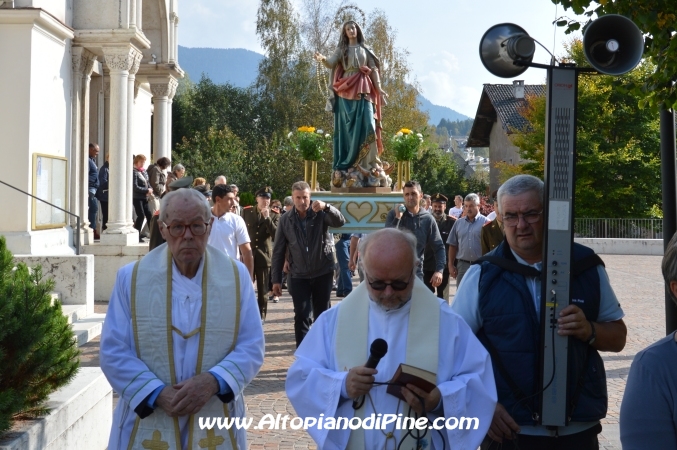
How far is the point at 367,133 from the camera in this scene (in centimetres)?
1489

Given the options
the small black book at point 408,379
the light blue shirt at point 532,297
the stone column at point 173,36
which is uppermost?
the stone column at point 173,36

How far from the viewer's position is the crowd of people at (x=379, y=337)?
362 cm

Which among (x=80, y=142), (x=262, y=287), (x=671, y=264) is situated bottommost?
(x=262, y=287)

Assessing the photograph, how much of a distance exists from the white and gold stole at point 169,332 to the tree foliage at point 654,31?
3.57 metres

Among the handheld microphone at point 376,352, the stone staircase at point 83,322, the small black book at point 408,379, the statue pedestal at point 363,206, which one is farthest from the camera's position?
the statue pedestal at point 363,206

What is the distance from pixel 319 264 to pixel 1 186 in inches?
272

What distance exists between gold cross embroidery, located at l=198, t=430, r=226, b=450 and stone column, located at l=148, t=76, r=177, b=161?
1946cm

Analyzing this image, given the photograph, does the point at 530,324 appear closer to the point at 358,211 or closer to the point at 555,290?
the point at 555,290

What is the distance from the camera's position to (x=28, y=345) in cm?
496

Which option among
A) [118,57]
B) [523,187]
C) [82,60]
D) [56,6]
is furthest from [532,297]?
[82,60]

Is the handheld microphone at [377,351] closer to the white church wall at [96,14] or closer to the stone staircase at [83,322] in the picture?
the stone staircase at [83,322]

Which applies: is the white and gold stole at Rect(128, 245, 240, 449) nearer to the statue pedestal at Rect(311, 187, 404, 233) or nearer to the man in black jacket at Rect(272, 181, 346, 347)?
the man in black jacket at Rect(272, 181, 346, 347)

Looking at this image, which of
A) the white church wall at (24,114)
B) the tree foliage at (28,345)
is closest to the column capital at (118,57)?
the white church wall at (24,114)

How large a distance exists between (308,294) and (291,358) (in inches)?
37.7
